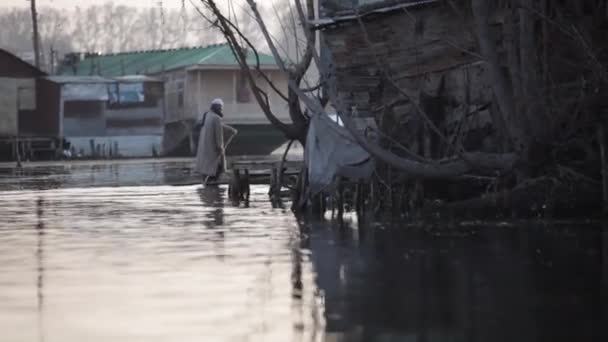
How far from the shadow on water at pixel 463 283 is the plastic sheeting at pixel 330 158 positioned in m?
4.34

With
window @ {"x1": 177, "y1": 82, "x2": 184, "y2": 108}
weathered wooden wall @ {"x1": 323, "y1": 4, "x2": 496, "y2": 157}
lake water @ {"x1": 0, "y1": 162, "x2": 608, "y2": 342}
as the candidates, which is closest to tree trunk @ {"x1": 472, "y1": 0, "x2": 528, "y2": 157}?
lake water @ {"x1": 0, "y1": 162, "x2": 608, "y2": 342}

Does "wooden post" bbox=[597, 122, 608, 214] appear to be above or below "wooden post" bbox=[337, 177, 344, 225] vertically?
above

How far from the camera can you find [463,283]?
10.1m

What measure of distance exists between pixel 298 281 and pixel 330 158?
392 inches

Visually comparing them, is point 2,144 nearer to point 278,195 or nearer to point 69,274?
point 278,195

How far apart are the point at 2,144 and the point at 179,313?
54.4 m

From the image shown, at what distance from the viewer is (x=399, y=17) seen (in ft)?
68.9

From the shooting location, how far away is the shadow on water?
7.87 meters

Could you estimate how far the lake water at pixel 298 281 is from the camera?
7.92 meters

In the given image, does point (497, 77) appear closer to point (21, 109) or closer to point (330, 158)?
point (330, 158)

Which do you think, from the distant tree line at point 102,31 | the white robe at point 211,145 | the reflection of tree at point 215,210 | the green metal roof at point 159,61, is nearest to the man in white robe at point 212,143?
the white robe at point 211,145

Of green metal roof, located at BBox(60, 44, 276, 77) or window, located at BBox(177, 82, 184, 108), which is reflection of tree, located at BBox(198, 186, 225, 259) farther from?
window, located at BBox(177, 82, 184, 108)

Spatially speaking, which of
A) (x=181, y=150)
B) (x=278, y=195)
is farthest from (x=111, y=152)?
(x=278, y=195)

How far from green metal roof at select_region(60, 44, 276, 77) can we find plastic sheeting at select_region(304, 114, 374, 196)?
44.2m
